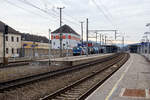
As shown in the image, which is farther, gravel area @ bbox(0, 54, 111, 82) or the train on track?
the train on track

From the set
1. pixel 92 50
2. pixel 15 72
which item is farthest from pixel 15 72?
pixel 92 50

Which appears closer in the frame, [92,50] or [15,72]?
[15,72]

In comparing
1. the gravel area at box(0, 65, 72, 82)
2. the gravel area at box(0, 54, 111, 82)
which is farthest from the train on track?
the gravel area at box(0, 65, 72, 82)

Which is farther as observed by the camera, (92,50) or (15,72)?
(92,50)

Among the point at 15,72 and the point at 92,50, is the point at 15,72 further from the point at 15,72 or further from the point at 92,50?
the point at 92,50

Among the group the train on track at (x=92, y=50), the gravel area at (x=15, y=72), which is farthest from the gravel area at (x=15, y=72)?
the train on track at (x=92, y=50)

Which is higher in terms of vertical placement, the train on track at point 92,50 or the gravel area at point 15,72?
the train on track at point 92,50

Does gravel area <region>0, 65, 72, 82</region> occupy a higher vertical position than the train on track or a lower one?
lower

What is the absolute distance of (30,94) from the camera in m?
10.4

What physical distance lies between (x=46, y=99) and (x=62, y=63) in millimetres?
18289

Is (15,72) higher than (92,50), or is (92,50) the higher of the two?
(92,50)

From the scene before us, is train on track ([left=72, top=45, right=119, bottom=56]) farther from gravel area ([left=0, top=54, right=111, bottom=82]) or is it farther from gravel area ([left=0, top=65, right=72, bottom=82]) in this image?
gravel area ([left=0, top=65, right=72, bottom=82])

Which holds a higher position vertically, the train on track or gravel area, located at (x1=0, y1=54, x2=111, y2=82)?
the train on track

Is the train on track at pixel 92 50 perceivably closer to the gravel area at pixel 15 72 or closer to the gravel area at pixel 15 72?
the gravel area at pixel 15 72
